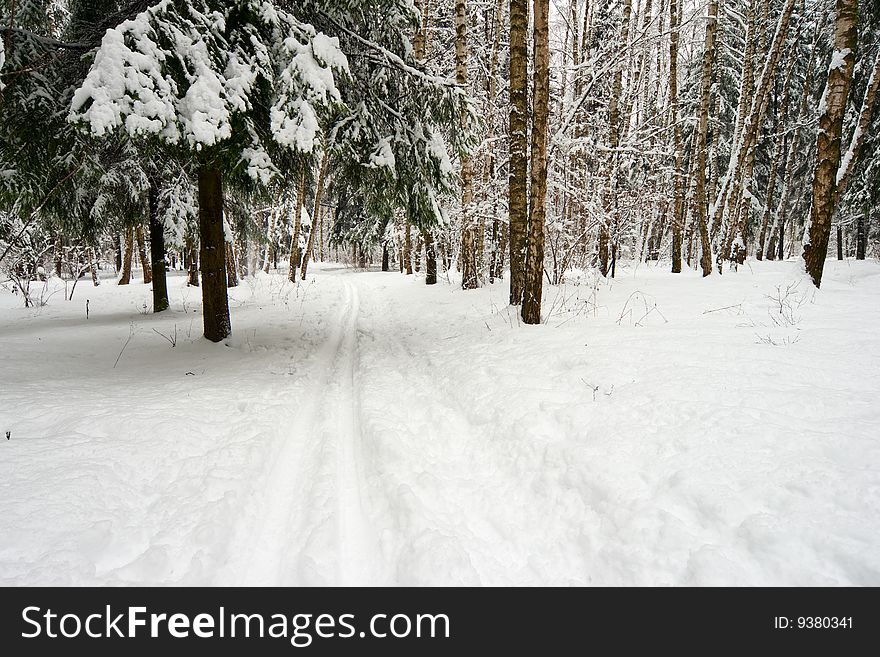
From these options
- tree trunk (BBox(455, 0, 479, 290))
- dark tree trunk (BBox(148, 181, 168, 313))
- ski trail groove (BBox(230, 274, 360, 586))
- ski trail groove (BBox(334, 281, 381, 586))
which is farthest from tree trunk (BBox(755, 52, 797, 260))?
dark tree trunk (BBox(148, 181, 168, 313))

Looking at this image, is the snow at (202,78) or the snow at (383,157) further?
the snow at (383,157)

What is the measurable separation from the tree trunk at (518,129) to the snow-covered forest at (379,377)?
0.06 metres

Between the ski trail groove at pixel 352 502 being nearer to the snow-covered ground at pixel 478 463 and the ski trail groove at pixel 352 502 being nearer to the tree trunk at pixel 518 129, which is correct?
the snow-covered ground at pixel 478 463

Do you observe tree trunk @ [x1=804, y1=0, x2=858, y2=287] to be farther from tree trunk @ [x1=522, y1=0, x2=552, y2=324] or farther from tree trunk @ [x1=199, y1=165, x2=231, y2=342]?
tree trunk @ [x1=199, y1=165, x2=231, y2=342]

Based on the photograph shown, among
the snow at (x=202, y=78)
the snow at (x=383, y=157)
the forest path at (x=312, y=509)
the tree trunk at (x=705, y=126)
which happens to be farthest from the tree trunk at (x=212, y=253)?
the tree trunk at (x=705, y=126)

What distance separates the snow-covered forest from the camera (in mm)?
2635

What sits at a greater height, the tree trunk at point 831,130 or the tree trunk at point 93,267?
the tree trunk at point 831,130

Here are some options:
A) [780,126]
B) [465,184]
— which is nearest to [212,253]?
[465,184]

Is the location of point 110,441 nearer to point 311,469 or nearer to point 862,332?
point 311,469

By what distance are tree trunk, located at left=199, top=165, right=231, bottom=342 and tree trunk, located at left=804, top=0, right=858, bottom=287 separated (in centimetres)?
1183

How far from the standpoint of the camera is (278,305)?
13.9m

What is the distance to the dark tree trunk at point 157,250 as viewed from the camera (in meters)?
11.8

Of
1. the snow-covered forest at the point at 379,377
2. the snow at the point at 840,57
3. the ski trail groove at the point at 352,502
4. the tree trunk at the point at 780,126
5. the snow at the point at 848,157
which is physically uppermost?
the tree trunk at the point at 780,126
